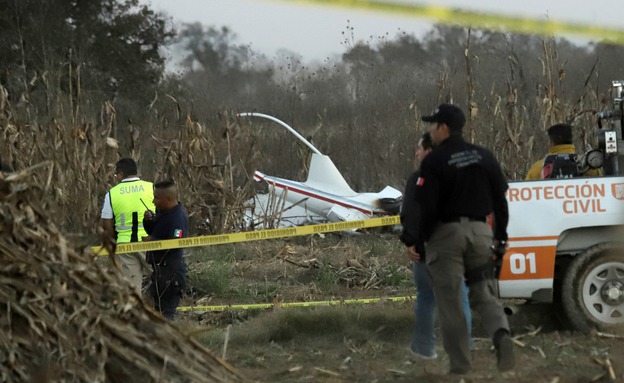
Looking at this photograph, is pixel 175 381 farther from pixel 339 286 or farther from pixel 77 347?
pixel 339 286

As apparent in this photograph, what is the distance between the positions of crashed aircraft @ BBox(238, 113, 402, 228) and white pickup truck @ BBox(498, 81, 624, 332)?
30.8 ft

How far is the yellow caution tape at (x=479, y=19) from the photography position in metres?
4.14

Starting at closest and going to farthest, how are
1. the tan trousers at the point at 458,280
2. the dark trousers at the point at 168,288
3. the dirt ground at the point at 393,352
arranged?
the tan trousers at the point at 458,280, the dirt ground at the point at 393,352, the dark trousers at the point at 168,288

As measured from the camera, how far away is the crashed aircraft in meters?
18.6

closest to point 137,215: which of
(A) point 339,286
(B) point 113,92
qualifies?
(A) point 339,286

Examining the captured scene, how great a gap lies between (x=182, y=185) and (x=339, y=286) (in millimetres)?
5260

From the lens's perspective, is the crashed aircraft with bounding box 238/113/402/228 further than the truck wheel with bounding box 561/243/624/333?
Yes

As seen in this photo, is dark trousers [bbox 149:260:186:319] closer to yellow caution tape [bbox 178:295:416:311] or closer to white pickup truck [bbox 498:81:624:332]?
yellow caution tape [bbox 178:295:416:311]

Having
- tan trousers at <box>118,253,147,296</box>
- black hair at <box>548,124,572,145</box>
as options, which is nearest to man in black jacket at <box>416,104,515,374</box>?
black hair at <box>548,124,572,145</box>

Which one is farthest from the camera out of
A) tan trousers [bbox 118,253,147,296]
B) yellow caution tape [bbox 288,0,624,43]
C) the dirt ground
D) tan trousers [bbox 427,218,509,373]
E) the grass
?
tan trousers [bbox 118,253,147,296]

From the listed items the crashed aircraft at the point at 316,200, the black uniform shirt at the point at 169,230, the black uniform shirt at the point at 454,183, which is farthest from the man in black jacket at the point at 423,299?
the crashed aircraft at the point at 316,200

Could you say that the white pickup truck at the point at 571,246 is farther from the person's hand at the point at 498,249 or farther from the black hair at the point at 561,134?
the black hair at the point at 561,134

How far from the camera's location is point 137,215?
38.7ft

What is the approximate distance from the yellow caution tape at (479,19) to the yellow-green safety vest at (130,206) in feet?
23.7
